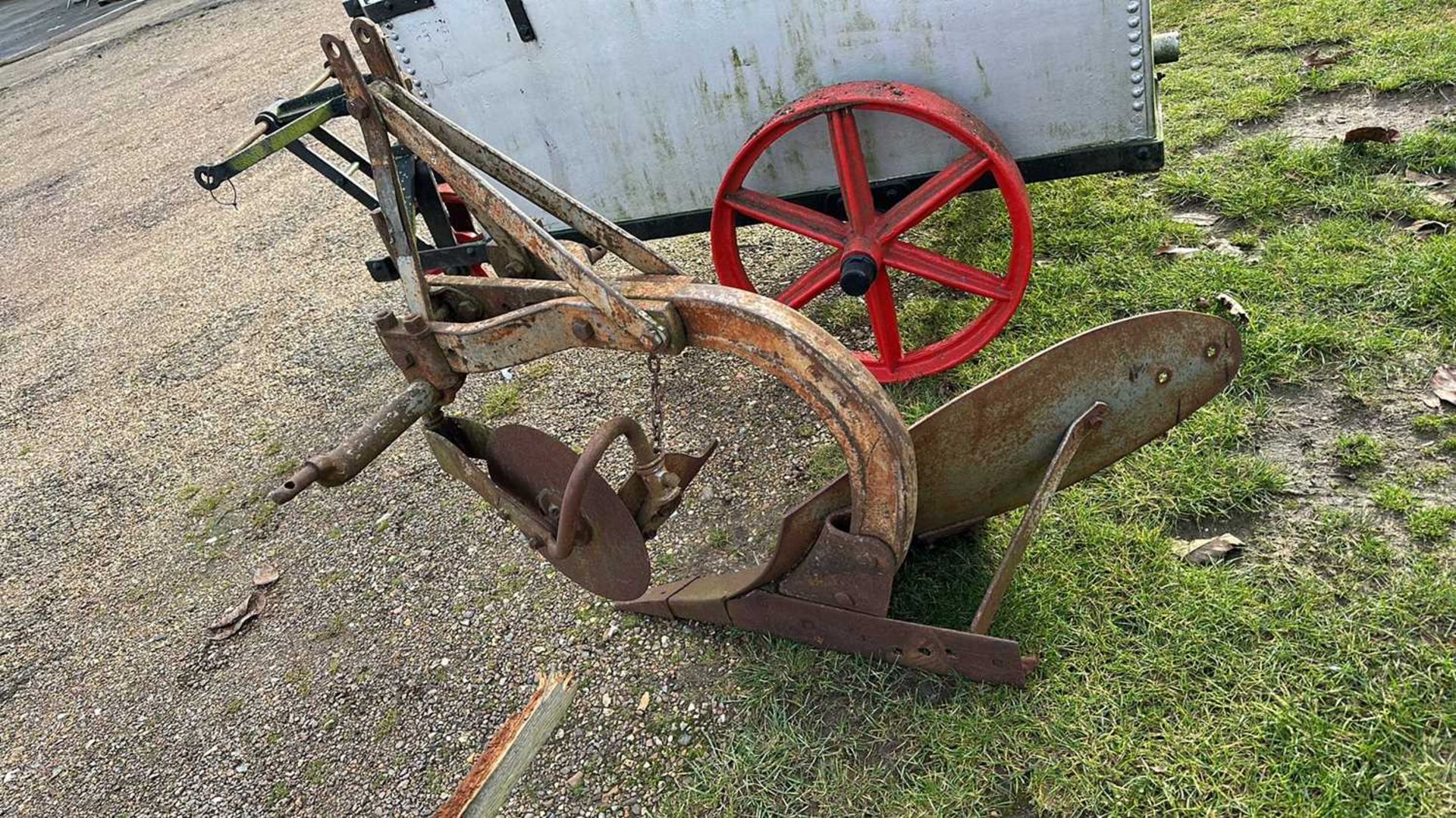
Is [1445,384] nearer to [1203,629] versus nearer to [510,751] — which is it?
[1203,629]

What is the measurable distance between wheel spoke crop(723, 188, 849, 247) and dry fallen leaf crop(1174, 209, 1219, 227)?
1.56m

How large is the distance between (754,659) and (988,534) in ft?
2.47

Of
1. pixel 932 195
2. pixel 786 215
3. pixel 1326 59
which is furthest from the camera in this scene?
pixel 1326 59

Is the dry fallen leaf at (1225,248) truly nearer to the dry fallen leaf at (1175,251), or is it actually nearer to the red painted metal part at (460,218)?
the dry fallen leaf at (1175,251)

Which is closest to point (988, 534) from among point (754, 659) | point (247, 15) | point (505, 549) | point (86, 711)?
point (754, 659)

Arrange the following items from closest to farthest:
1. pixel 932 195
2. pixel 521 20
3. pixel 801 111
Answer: pixel 801 111 < pixel 932 195 < pixel 521 20

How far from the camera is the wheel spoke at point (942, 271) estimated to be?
3082 mm

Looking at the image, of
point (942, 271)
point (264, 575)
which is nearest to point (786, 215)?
point (942, 271)

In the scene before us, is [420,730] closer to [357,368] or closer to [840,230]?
[840,230]

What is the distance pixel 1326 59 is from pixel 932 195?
2867mm

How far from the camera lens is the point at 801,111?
2.88 m

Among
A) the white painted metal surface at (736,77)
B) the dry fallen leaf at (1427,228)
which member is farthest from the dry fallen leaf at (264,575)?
the dry fallen leaf at (1427,228)

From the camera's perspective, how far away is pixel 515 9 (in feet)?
10.1

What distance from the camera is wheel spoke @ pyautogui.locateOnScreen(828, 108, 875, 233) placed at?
2.92 meters
